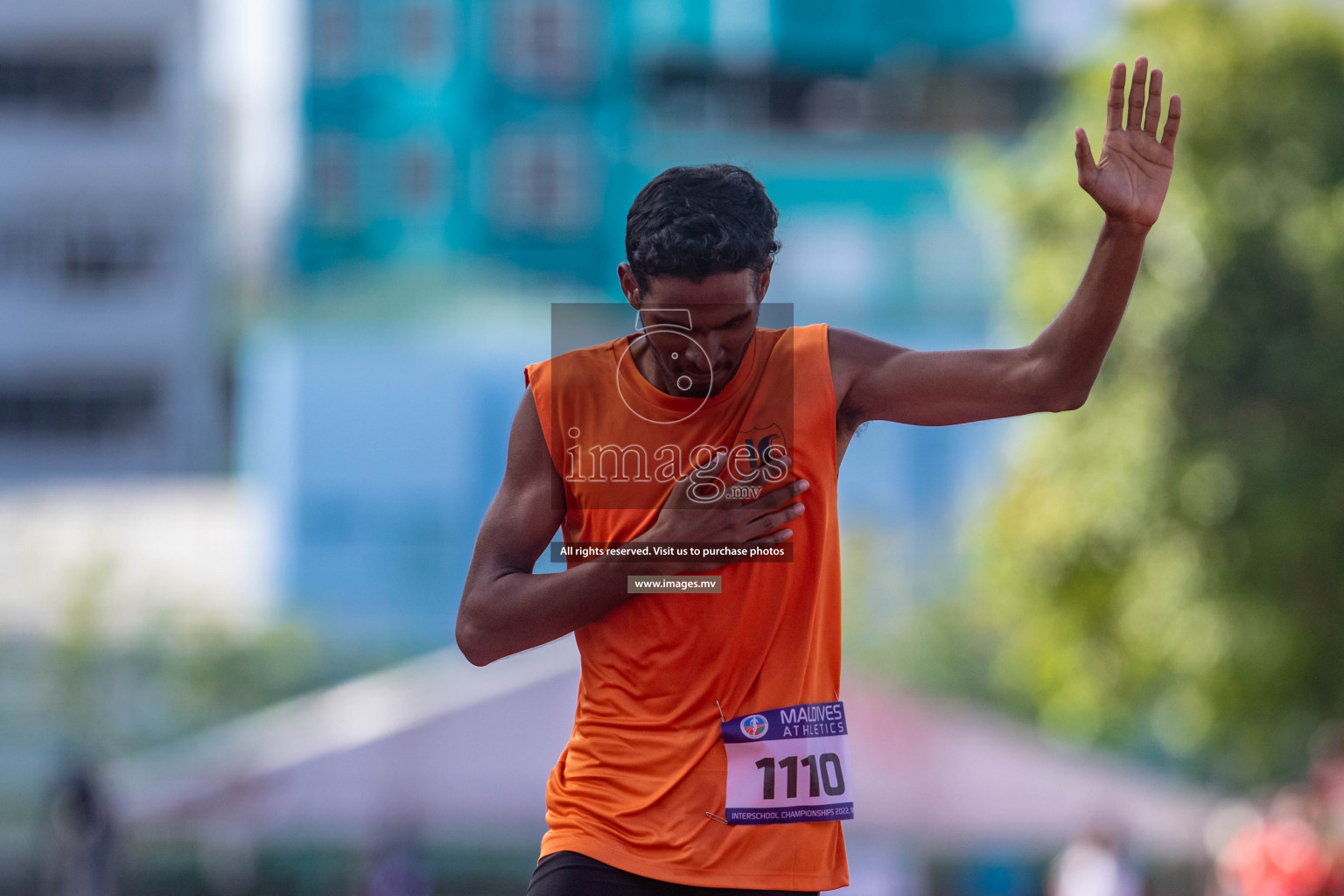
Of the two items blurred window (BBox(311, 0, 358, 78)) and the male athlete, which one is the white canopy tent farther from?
blurred window (BBox(311, 0, 358, 78))

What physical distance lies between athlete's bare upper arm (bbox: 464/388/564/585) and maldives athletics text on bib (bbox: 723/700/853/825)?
0.40 meters

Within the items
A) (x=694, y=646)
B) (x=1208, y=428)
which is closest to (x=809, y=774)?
(x=694, y=646)

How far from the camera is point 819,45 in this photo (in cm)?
2675

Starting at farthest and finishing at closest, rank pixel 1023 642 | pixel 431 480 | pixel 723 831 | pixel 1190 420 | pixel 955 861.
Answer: pixel 431 480, pixel 955 861, pixel 1023 642, pixel 1190 420, pixel 723 831

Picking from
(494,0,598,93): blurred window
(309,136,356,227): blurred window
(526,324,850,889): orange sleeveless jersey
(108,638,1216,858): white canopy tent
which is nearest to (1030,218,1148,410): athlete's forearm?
(526,324,850,889): orange sleeveless jersey

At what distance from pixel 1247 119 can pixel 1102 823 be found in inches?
220

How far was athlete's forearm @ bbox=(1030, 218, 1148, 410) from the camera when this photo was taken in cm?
227

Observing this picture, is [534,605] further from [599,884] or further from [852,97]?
[852,97]

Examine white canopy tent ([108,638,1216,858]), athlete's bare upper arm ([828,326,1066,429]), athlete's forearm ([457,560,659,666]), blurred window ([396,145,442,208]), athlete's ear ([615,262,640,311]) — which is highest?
blurred window ([396,145,442,208])

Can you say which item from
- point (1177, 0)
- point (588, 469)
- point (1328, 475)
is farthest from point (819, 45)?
point (588, 469)

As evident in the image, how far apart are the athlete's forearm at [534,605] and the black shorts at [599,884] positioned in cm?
30

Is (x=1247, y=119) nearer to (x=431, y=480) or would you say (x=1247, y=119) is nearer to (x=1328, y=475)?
(x=1328, y=475)

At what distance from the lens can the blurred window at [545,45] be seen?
28.0m

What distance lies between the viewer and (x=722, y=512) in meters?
2.21
